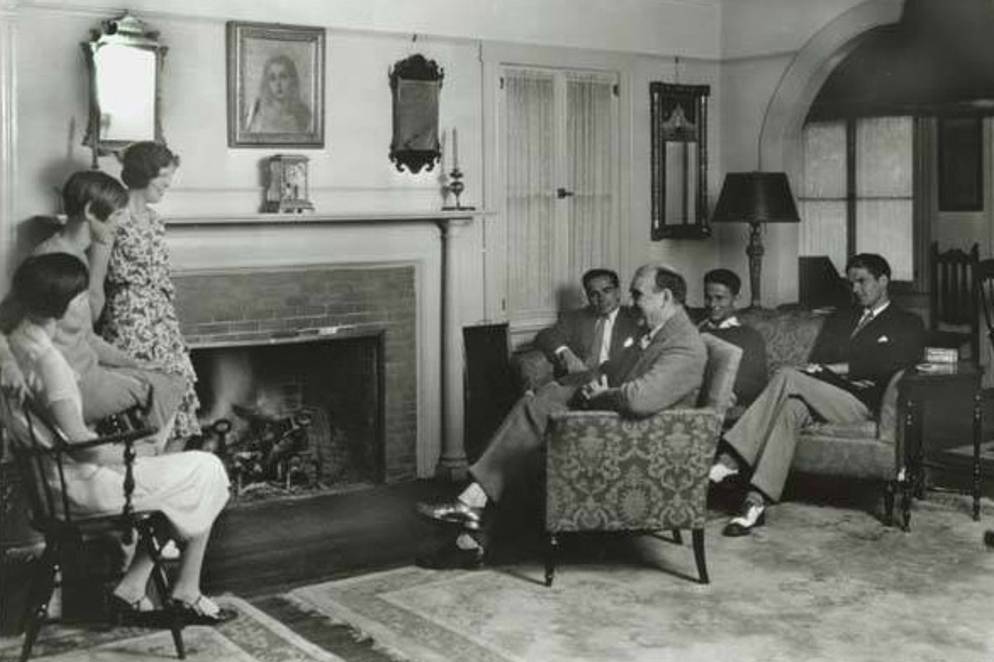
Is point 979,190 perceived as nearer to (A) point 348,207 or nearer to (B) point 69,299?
(A) point 348,207

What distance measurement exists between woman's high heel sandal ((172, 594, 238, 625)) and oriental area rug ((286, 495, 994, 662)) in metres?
0.38

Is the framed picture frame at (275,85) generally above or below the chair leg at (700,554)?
above

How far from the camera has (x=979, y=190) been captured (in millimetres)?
10469

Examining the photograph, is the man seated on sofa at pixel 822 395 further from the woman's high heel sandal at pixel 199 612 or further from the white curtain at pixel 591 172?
the woman's high heel sandal at pixel 199 612

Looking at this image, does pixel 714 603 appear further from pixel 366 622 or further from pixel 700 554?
pixel 366 622

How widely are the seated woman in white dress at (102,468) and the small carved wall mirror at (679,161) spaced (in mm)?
4640

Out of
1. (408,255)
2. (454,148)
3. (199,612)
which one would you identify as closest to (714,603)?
(199,612)

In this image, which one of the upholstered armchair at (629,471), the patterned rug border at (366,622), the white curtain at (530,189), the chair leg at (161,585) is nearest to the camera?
the chair leg at (161,585)

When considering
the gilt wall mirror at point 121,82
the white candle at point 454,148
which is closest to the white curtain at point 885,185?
the white candle at point 454,148

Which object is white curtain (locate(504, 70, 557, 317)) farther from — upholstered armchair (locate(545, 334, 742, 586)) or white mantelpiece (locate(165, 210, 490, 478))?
upholstered armchair (locate(545, 334, 742, 586))

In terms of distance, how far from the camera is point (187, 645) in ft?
15.3

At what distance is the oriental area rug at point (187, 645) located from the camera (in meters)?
4.53

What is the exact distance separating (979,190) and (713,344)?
18.8 feet

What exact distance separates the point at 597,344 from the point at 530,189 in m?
1.17
